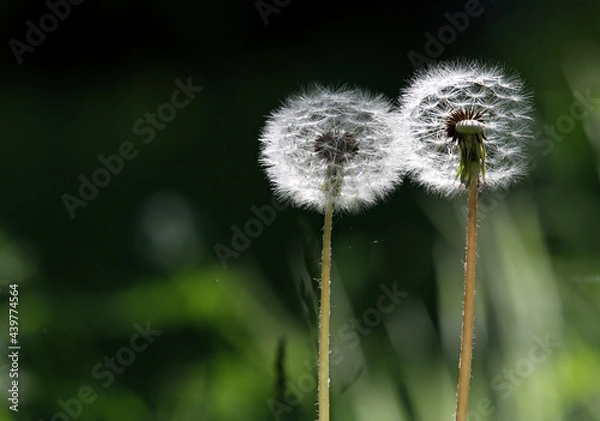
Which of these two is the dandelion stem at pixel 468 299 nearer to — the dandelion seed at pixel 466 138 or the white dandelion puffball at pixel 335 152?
the dandelion seed at pixel 466 138

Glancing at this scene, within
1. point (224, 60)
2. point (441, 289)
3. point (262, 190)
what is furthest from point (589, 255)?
point (224, 60)

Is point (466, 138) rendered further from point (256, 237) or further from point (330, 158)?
point (256, 237)

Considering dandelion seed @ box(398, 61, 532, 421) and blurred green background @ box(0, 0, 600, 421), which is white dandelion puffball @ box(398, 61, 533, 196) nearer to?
dandelion seed @ box(398, 61, 532, 421)

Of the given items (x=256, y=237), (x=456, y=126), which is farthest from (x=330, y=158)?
(x=256, y=237)

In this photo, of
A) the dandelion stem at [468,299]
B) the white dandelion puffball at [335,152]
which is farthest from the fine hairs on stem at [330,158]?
the dandelion stem at [468,299]

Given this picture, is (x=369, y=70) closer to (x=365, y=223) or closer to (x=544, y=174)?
(x=365, y=223)
